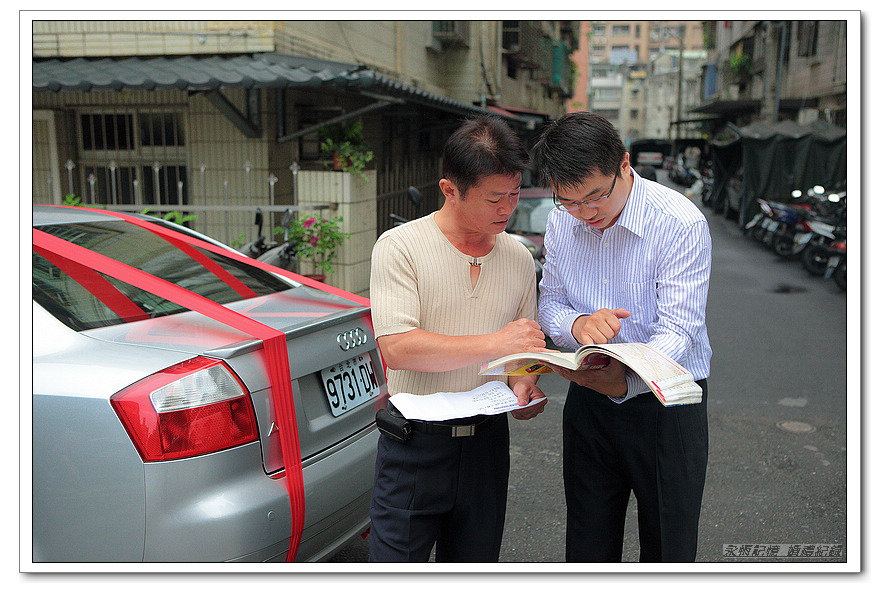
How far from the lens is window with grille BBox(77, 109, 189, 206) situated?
7.88 m

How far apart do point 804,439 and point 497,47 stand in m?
14.4

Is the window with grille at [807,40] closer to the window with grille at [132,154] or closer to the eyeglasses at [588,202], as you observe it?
the window with grille at [132,154]

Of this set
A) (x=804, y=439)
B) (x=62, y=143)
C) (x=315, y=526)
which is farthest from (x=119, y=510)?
(x=62, y=143)

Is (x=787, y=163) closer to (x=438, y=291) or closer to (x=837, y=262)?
(x=837, y=262)

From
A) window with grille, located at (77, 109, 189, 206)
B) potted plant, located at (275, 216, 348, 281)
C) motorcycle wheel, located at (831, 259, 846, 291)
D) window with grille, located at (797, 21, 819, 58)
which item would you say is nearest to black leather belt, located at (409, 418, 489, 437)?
potted plant, located at (275, 216, 348, 281)

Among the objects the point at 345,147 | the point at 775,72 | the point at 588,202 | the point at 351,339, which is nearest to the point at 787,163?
the point at 775,72

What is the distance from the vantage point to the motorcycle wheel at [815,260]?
10.7 metres

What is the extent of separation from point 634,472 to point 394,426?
2.38 feet

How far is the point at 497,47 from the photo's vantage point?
16984 mm

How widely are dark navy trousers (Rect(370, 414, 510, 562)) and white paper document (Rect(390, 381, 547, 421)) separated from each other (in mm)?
96

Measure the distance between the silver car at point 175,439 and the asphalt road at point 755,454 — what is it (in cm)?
90

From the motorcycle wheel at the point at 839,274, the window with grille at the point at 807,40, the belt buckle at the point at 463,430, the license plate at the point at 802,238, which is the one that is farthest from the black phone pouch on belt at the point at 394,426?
the window with grille at the point at 807,40

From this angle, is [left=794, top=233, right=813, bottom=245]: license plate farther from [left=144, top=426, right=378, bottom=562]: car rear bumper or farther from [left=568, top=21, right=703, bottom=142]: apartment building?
[left=568, top=21, right=703, bottom=142]: apartment building
